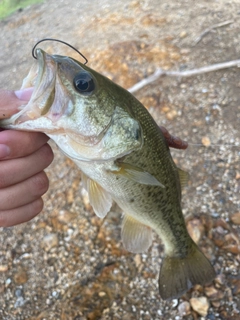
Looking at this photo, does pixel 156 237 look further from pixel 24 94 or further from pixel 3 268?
pixel 24 94

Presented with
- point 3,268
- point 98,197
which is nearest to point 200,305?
point 98,197

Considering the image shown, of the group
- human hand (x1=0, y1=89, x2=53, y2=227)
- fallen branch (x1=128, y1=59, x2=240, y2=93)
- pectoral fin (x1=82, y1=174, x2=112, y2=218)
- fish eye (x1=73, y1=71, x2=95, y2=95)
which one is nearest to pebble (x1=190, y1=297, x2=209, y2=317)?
pectoral fin (x1=82, y1=174, x2=112, y2=218)

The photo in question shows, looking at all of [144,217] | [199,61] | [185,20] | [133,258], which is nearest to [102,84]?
[144,217]

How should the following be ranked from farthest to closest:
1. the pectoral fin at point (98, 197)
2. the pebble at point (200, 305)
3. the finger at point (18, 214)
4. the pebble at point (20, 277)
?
1. the pebble at point (20, 277)
2. the pebble at point (200, 305)
3. the pectoral fin at point (98, 197)
4. the finger at point (18, 214)

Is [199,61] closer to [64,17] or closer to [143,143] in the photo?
[143,143]

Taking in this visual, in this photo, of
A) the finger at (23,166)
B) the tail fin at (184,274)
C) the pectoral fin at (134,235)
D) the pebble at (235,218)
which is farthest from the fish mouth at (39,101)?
the pebble at (235,218)

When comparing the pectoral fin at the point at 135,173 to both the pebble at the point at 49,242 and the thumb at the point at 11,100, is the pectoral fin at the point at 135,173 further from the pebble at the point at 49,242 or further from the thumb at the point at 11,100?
the pebble at the point at 49,242
